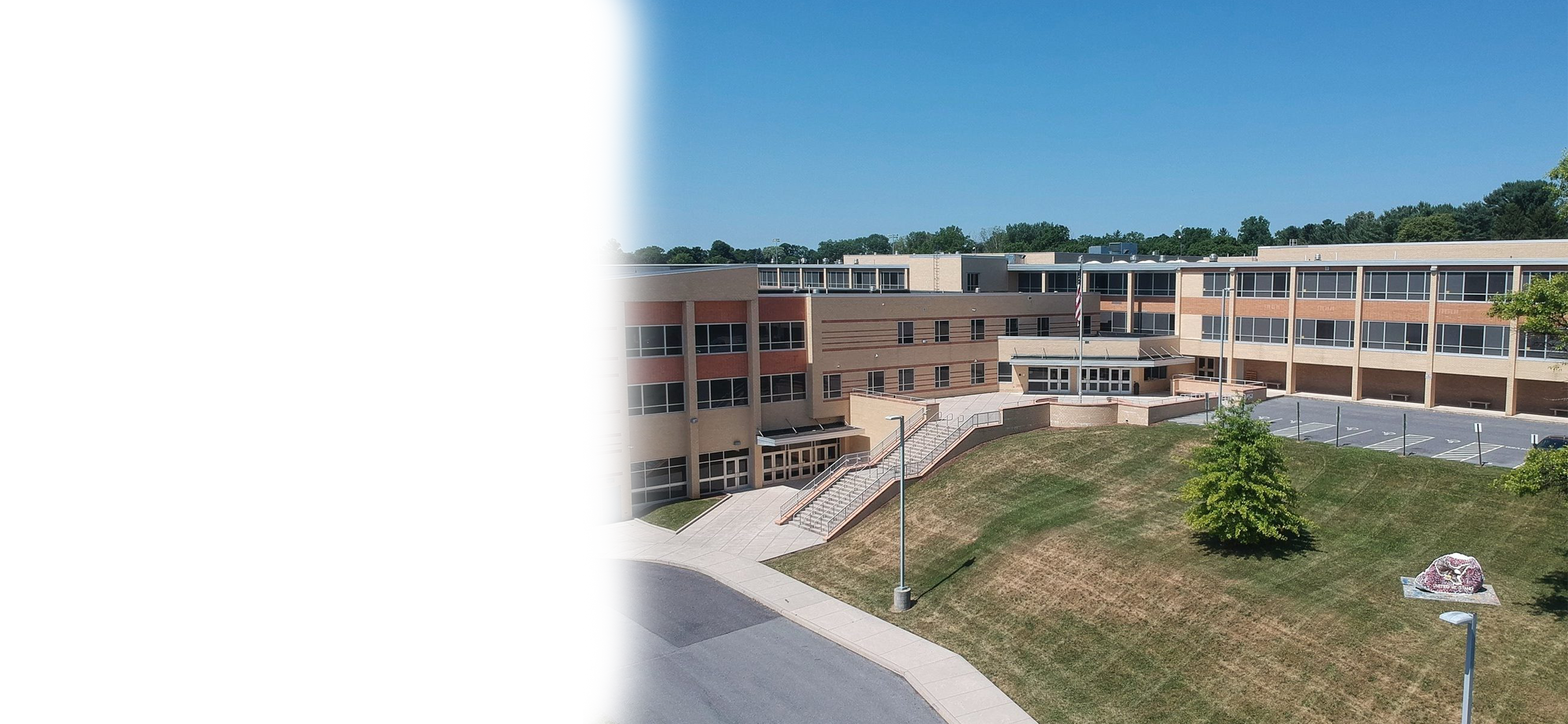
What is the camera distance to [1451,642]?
64.6ft

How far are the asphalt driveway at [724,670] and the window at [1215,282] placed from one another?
33.5m

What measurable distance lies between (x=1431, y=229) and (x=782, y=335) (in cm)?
8665

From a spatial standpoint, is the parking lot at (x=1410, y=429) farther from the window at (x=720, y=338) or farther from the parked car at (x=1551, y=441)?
the window at (x=720, y=338)

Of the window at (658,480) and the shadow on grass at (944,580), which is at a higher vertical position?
the window at (658,480)

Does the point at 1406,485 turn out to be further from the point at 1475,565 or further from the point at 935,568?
the point at 935,568

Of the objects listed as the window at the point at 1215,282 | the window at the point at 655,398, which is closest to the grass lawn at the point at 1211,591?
the window at the point at 655,398

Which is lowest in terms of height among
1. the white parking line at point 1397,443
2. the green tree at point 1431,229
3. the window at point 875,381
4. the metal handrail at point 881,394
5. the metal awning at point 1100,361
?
the white parking line at point 1397,443

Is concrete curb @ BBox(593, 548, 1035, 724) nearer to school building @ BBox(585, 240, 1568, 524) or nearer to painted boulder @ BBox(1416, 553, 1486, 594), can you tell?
school building @ BBox(585, 240, 1568, 524)

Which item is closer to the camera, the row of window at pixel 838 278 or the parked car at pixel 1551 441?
the parked car at pixel 1551 441

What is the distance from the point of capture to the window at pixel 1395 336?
4169cm

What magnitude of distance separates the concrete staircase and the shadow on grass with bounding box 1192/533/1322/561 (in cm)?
1205

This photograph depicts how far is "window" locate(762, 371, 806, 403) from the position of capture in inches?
1635

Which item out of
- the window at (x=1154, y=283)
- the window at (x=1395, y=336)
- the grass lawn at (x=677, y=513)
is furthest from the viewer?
the window at (x=1154, y=283)

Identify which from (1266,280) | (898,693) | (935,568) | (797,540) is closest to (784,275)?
(1266,280)
